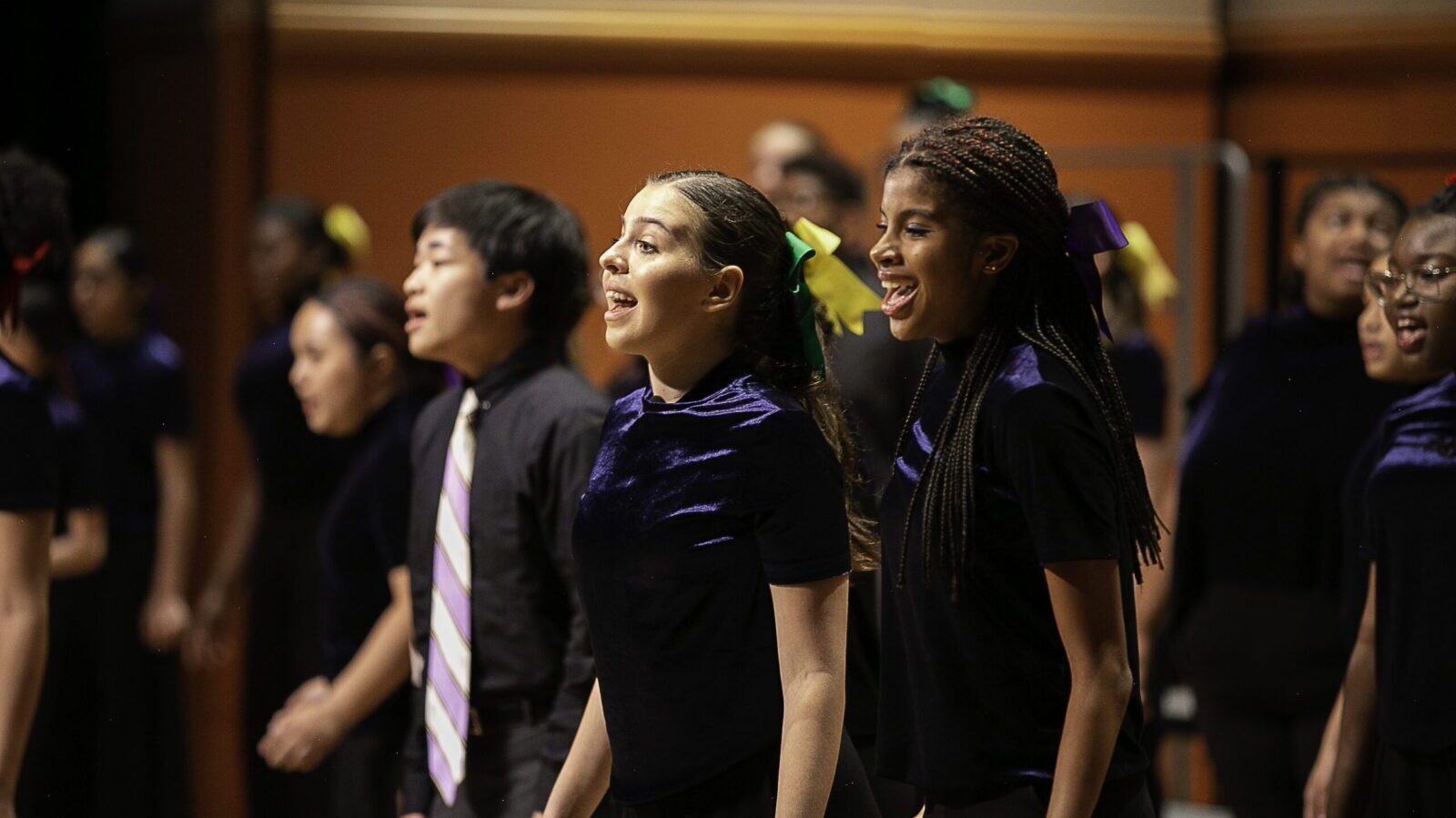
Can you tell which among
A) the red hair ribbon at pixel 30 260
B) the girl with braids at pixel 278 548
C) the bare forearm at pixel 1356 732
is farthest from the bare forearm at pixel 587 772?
the girl with braids at pixel 278 548

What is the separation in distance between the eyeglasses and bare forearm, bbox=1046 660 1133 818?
878 mm

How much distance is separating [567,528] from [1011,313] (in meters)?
0.93

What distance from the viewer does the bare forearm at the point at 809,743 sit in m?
2.18

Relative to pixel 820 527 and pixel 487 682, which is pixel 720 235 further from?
pixel 487 682

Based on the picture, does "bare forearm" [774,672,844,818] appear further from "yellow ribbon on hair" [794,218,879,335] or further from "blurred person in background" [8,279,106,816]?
"blurred person in background" [8,279,106,816]

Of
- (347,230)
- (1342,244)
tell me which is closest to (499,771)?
(1342,244)

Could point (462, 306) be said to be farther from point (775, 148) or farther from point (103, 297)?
point (103, 297)

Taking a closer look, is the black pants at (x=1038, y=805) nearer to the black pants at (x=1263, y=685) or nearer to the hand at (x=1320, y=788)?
the hand at (x=1320, y=788)

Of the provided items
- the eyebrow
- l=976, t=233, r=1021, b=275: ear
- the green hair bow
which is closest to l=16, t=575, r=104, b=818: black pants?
the green hair bow

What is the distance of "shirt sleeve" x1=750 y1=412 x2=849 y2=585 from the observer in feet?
7.31

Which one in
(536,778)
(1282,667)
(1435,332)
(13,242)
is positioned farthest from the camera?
(1282,667)

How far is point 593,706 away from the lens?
2471mm

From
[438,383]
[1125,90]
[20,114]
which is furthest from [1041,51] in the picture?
[20,114]

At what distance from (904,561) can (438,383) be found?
6.82 ft
